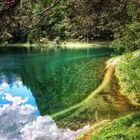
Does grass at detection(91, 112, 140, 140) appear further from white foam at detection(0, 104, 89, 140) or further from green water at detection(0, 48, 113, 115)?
green water at detection(0, 48, 113, 115)

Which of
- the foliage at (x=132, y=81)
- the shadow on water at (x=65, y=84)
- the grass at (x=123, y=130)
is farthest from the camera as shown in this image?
the foliage at (x=132, y=81)

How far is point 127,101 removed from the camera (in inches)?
1024

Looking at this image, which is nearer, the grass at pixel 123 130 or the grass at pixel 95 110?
the grass at pixel 123 130

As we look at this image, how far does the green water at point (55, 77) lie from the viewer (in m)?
30.5

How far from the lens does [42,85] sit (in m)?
38.3

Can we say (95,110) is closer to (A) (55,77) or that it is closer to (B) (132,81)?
(B) (132,81)

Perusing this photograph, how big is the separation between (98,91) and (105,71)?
11.0 meters

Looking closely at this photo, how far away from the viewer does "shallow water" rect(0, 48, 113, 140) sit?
26691mm

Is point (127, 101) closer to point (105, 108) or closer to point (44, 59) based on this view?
point (105, 108)

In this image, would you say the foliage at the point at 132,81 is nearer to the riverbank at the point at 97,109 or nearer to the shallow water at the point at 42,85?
the riverbank at the point at 97,109

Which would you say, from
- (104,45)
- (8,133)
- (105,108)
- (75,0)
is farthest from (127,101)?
(104,45)

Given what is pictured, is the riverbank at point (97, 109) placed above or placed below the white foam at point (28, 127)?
above

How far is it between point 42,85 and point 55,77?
188 inches

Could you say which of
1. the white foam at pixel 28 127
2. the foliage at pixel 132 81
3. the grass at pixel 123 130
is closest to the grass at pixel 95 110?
the foliage at pixel 132 81
